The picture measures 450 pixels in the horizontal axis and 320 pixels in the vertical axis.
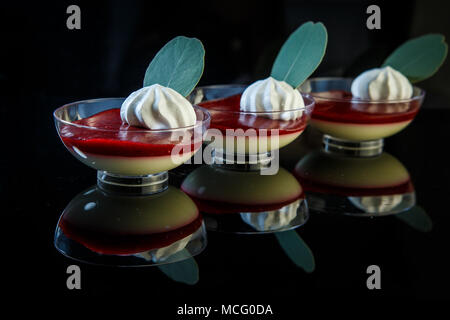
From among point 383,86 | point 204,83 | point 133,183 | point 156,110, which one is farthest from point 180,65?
point 204,83

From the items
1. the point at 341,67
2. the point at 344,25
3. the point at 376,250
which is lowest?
the point at 376,250

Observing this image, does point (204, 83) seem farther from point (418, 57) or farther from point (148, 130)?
point (148, 130)

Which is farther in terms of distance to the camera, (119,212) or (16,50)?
(16,50)

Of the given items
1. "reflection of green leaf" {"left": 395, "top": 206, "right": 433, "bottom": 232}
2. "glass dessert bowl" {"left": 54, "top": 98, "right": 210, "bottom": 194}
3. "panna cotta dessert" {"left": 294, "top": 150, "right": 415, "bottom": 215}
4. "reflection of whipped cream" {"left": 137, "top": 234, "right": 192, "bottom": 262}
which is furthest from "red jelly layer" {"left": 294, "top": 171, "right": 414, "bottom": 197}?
"reflection of whipped cream" {"left": 137, "top": 234, "right": 192, "bottom": 262}

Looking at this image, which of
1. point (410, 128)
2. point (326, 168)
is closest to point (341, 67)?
point (410, 128)

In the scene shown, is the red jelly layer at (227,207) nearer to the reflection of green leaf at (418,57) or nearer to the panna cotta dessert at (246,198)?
the panna cotta dessert at (246,198)

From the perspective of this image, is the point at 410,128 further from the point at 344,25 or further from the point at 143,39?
the point at 143,39

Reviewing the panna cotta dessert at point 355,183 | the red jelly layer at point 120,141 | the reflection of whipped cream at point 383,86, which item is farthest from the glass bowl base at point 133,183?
the reflection of whipped cream at point 383,86
